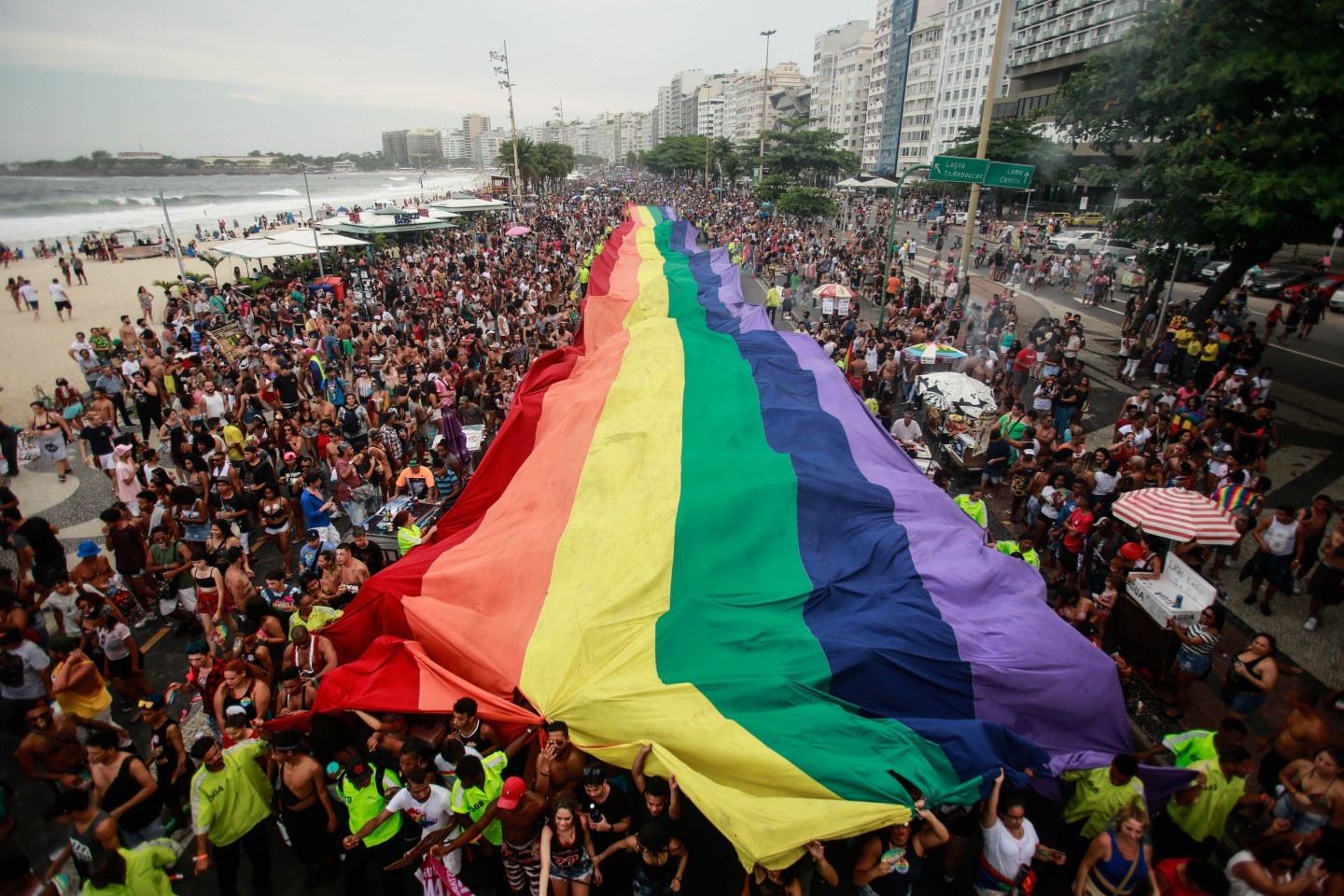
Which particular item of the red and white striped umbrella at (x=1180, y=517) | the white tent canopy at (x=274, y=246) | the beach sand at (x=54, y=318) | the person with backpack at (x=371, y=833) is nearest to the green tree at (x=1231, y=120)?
the red and white striped umbrella at (x=1180, y=517)

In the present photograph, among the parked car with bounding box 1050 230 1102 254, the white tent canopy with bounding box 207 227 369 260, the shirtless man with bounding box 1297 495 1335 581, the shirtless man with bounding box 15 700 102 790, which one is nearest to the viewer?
the shirtless man with bounding box 15 700 102 790

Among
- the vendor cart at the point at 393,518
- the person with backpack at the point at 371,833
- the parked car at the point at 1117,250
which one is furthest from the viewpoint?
the parked car at the point at 1117,250

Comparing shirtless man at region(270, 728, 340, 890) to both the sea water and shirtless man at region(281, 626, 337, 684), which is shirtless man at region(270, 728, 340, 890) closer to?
shirtless man at region(281, 626, 337, 684)

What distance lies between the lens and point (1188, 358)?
48.4ft

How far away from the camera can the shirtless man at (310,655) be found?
5559 mm

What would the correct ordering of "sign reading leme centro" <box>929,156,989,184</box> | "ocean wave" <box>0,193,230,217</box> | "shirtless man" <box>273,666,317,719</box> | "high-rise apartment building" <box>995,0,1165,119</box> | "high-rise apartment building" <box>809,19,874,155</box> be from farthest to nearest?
"high-rise apartment building" <box>809,19,874,155</box> → "ocean wave" <box>0,193,230,217</box> → "high-rise apartment building" <box>995,0,1165,119</box> → "sign reading leme centro" <box>929,156,989,184</box> → "shirtless man" <box>273,666,317,719</box>

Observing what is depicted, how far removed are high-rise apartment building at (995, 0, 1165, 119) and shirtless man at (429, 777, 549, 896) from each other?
5065 cm

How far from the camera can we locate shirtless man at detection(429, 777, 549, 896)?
13.9ft

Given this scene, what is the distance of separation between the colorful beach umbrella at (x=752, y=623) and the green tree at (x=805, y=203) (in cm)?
2717

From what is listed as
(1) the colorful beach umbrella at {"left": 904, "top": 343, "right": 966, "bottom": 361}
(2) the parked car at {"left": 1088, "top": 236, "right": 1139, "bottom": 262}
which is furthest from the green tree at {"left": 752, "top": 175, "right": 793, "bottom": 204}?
(1) the colorful beach umbrella at {"left": 904, "top": 343, "right": 966, "bottom": 361}

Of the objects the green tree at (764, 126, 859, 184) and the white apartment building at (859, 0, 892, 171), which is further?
the white apartment building at (859, 0, 892, 171)

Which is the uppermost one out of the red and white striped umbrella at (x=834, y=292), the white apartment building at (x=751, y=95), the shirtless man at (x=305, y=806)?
the white apartment building at (x=751, y=95)

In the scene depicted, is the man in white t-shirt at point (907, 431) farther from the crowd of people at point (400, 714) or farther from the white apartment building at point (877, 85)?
the white apartment building at point (877, 85)

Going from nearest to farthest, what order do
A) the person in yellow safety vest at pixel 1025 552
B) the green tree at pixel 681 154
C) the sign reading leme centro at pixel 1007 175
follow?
the person in yellow safety vest at pixel 1025 552
the sign reading leme centro at pixel 1007 175
the green tree at pixel 681 154
